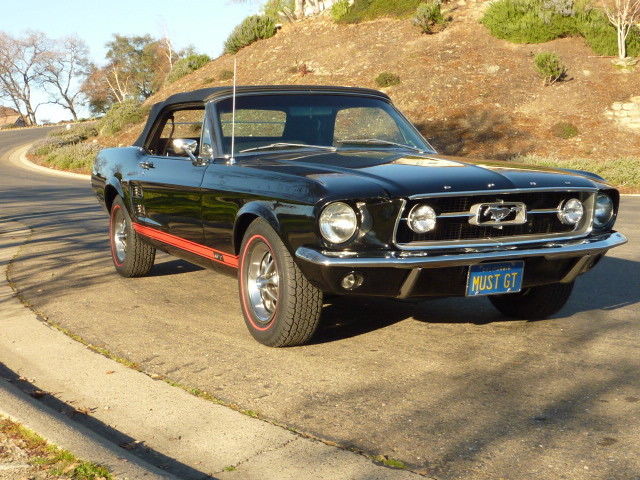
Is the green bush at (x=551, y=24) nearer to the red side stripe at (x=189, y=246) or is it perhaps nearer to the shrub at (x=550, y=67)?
the shrub at (x=550, y=67)

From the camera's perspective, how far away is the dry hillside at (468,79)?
28219 millimetres

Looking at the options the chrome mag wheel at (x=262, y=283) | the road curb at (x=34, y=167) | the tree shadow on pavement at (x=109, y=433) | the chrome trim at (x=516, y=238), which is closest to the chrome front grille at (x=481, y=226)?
the chrome trim at (x=516, y=238)

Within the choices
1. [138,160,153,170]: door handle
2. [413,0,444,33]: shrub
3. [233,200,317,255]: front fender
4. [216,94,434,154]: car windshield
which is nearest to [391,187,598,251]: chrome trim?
[233,200,317,255]: front fender

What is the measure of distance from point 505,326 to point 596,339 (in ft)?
2.18

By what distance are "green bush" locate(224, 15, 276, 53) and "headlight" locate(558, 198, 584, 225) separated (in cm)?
4040

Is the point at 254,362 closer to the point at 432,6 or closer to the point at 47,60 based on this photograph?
the point at 432,6

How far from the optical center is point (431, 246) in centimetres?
500

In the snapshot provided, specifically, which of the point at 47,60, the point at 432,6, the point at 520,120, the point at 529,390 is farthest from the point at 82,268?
the point at 47,60

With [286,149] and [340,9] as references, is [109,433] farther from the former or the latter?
[340,9]

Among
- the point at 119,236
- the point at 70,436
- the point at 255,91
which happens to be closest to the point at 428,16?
the point at 119,236

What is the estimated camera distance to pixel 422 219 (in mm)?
5000

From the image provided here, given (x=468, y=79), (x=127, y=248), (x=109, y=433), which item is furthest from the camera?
(x=468, y=79)

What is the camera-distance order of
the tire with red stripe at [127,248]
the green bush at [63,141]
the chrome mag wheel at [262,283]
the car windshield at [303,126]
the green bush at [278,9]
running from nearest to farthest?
the chrome mag wheel at [262,283], the car windshield at [303,126], the tire with red stripe at [127,248], the green bush at [63,141], the green bush at [278,9]

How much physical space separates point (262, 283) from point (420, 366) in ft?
3.95
